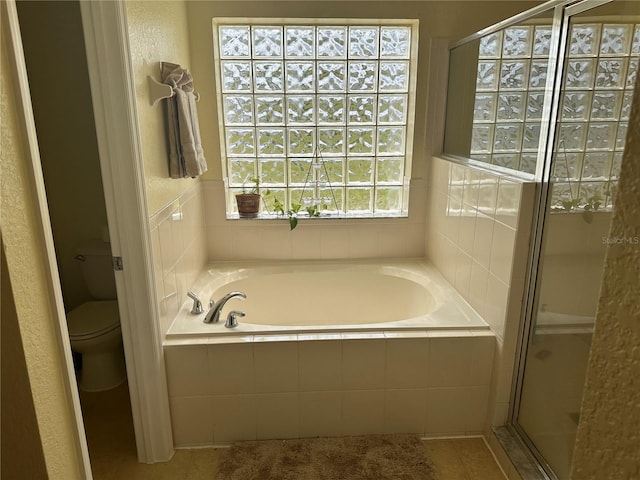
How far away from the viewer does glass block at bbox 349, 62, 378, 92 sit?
2777 mm

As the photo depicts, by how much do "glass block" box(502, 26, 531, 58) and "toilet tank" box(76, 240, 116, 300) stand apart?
234 centimetres

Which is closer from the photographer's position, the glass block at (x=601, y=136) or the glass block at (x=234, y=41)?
the glass block at (x=601, y=136)

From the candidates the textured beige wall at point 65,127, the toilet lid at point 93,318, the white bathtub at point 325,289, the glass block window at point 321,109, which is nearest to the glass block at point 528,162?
the white bathtub at point 325,289

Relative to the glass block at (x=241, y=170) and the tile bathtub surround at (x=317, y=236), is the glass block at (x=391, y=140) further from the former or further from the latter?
the glass block at (x=241, y=170)

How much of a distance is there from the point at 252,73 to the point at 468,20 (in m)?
1.29

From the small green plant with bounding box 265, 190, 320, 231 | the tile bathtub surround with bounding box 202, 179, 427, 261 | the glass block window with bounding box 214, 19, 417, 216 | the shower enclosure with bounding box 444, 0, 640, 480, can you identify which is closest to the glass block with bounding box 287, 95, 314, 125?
the glass block window with bounding box 214, 19, 417, 216

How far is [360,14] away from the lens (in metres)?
2.58

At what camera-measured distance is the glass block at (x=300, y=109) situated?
281 centimetres

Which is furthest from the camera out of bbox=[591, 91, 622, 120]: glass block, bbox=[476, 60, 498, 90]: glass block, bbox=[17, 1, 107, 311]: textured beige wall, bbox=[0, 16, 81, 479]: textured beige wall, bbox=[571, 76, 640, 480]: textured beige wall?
bbox=[17, 1, 107, 311]: textured beige wall

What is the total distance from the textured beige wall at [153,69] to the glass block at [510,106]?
1.52 m

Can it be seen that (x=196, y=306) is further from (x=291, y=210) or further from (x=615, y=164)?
(x=615, y=164)

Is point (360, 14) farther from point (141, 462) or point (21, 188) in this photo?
point (141, 462)

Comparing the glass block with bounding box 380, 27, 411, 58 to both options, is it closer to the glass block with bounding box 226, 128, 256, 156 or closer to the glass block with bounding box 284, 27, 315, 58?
the glass block with bounding box 284, 27, 315, 58

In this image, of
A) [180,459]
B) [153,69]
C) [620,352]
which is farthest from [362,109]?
[620,352]
